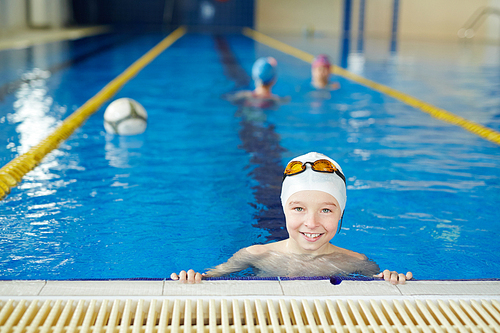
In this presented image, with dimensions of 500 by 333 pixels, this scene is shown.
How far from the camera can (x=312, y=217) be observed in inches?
78.2

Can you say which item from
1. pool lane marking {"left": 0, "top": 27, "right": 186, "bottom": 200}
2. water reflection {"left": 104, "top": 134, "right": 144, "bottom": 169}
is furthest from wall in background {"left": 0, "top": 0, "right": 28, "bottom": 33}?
water reflection {"left": 104, "top": 134, "right": 144, "bottom": 169}

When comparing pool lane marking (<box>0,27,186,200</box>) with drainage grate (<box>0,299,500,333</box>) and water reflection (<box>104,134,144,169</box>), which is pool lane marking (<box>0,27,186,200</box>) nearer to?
water reflection (<box>104,134,144,169</box>)

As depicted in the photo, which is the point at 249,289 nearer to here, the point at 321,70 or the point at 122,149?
the point at 122,149

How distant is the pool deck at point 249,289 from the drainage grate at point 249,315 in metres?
0.03

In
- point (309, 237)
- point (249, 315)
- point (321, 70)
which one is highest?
point (321, 70)

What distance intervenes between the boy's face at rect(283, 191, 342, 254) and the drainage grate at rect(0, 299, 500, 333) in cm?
32

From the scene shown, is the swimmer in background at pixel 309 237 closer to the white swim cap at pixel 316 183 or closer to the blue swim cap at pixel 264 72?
the white swim cap at pixel 316 183

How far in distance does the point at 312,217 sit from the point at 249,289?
1.22 feet

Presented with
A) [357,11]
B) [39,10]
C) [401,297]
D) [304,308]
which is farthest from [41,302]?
[357,11]

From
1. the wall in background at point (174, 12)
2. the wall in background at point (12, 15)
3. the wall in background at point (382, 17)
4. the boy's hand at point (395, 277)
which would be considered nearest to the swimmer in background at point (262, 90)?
the boy's hand at point (395, 277)

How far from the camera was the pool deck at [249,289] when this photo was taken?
175 cm

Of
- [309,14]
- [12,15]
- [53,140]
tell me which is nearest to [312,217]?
[53,140]

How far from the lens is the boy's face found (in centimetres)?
199

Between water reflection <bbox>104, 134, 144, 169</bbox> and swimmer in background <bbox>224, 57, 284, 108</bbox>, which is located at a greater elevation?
swimmer in background <bbox>224, 57, 284, 108</bbox>
